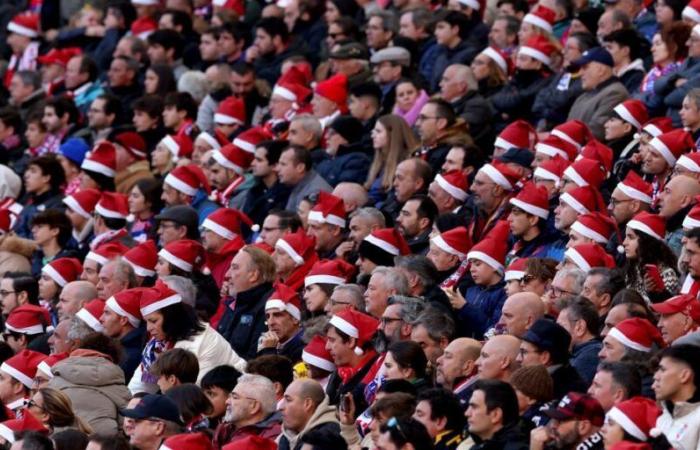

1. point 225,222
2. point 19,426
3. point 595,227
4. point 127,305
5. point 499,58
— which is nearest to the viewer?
point 19,426

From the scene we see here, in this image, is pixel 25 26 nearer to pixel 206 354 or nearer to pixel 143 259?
pixel 143 259

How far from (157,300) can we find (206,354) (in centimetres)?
57

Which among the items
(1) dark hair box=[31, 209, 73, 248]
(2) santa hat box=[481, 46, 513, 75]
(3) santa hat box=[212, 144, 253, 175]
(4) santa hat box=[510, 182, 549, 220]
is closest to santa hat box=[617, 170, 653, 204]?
(4) santa hat box=[510, 182, 549, 220]

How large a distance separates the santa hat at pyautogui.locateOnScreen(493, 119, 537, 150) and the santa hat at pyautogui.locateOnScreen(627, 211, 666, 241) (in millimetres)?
3188

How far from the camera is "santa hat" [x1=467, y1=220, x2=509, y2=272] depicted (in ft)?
49.4

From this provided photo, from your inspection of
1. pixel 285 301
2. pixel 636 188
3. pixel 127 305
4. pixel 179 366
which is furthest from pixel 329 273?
pixel 636 188

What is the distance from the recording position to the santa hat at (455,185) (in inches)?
658

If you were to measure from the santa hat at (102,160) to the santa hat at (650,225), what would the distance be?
7093 mm

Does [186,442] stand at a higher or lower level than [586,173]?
higher

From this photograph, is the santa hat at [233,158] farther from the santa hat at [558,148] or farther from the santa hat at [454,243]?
the santa hat at [454,243]

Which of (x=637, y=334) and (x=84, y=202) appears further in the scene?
(x=84, y=202)

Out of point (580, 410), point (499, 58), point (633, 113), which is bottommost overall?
point (499, 58)

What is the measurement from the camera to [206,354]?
14812 mm

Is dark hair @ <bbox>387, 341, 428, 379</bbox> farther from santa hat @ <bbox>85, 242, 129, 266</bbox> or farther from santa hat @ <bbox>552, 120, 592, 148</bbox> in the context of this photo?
santa hat @ <bbox>85, 242, 129, 266</bbox>
